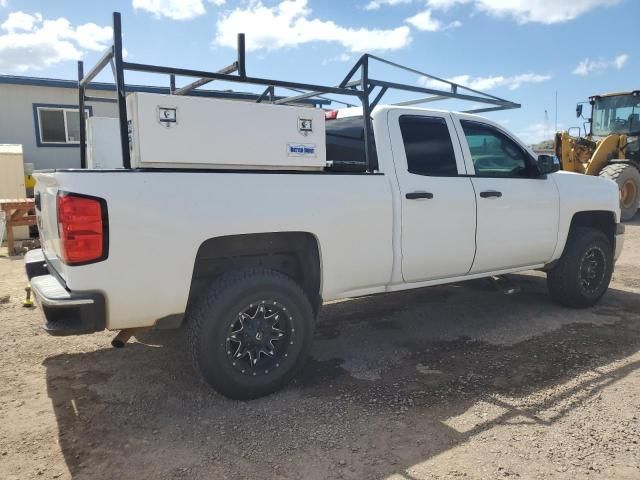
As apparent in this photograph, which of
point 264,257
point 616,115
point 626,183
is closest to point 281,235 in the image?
point 264,257

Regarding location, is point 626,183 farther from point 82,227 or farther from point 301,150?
point 82,227

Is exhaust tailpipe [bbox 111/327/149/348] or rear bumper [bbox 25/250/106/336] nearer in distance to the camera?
rear bumper [bbox 25/250/106/336]

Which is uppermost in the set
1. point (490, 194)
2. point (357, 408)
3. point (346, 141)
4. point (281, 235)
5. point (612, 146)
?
point (612, 146)

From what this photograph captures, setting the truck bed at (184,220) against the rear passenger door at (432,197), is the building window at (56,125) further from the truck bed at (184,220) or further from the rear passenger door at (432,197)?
the rear passenger door at (432,197)

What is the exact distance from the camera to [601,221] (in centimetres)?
576

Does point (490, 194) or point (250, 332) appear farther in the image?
point (490, 194)

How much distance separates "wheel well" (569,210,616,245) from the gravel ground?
103cm

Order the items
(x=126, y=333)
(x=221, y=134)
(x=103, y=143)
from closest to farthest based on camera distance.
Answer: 1. (x=221, y=134)
2. (x=126, y=333)
3. (x=103, y=143)

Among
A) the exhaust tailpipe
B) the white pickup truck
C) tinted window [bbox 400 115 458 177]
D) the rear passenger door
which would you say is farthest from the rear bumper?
tinted window [bbox 400 115 458 177]

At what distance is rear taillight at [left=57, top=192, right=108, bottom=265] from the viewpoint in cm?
281

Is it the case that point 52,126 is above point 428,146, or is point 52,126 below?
above

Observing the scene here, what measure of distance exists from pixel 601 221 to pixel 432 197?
2.76 meters

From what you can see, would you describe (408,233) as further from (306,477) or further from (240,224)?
(306,477)

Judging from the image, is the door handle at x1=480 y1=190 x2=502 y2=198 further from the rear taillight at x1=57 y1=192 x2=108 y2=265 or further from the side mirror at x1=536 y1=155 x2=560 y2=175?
the rear taillight at x1=57 y1=192 x2=108 y2=265
